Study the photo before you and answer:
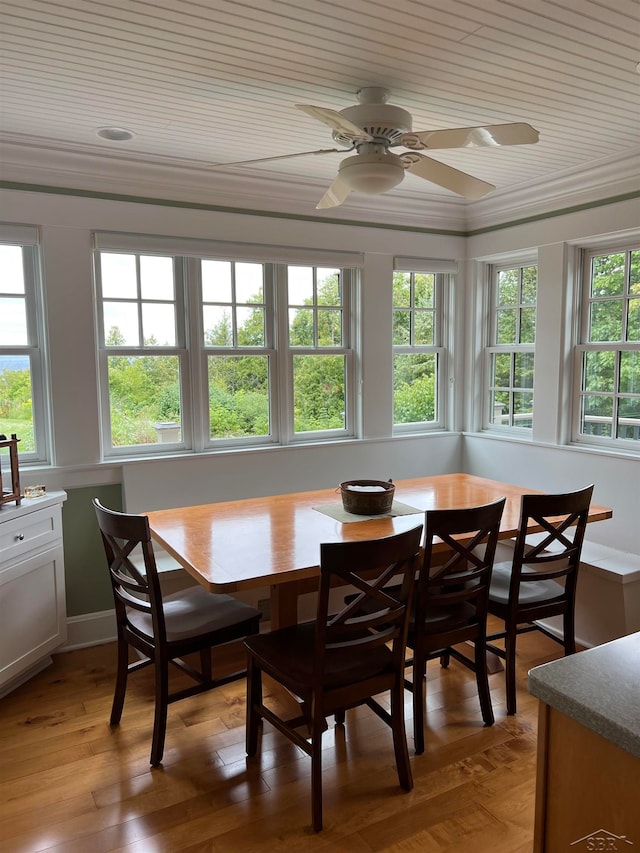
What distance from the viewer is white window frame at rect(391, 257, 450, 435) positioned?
4.55 metres

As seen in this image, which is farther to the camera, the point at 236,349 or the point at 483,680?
the point at 236,349

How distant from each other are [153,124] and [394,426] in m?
2.60

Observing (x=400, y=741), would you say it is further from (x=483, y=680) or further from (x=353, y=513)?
(x=353, y=513)

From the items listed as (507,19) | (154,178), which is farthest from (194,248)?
(507,19)

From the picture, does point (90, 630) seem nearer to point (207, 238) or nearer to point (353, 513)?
point (353, 513)

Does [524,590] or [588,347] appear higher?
[588,347]

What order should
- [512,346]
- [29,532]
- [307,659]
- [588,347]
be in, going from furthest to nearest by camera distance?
[512,346] → [588,347] → [29,532] → [307,659]

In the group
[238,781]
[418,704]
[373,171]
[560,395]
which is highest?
[373,171]

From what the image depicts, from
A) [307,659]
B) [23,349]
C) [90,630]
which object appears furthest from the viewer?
[90,630]

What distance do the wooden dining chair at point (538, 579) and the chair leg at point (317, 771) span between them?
100 centimetres

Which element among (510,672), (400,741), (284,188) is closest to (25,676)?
(400,741)

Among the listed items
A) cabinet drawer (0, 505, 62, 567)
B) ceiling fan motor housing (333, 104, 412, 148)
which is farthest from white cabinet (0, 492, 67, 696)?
ceiling fan motor housing (333, 104, 412, 148)

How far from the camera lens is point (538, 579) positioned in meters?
2.63

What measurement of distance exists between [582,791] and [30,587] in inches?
104
